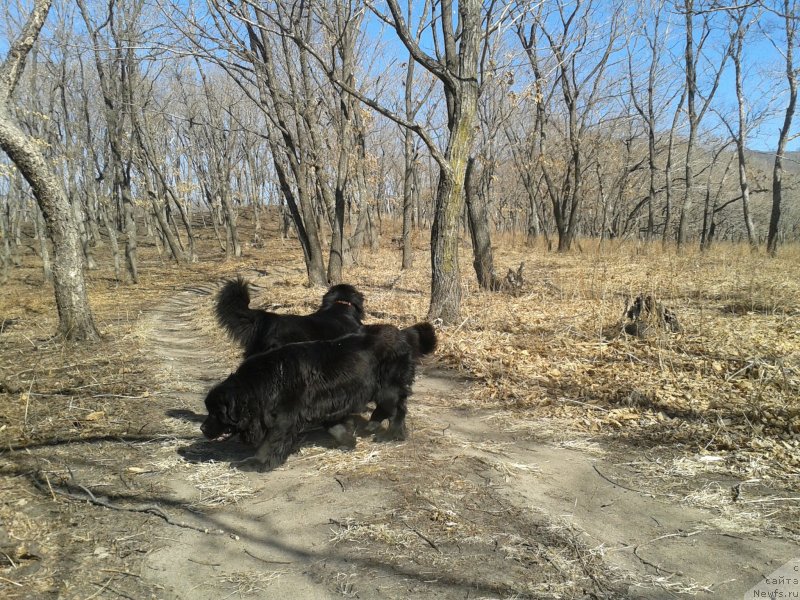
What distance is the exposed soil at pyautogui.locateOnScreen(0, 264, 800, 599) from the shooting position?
262cm

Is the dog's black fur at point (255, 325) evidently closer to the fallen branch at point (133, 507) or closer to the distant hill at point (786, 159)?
the fallen branch at point (133, 507)

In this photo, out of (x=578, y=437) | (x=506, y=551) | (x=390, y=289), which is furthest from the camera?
(x=390, y=289)

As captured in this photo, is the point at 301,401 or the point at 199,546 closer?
the point at 199,546

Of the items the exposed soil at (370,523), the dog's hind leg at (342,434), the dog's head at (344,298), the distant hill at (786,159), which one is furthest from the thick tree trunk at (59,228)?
the distant hill at (786,159)

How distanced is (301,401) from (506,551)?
6.53ft

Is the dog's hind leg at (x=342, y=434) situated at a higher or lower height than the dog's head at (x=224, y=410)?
lower

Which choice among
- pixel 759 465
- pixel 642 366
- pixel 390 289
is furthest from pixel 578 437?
pixel 390 289

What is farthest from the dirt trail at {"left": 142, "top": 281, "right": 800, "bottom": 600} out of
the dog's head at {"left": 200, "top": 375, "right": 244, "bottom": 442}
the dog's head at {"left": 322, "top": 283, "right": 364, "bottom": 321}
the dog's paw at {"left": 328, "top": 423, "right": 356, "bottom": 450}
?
the dog's head at {"left": 322, "top": 283, "right": 364, "bottom": 321}

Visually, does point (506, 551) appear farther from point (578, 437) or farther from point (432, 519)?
point (578, 437)

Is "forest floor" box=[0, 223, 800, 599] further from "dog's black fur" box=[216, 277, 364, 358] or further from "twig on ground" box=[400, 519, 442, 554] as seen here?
"dog's black fur" box=[216, 277, 364, 358]

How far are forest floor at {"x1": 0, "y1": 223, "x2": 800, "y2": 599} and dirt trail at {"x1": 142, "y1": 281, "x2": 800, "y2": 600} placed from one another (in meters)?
0.01

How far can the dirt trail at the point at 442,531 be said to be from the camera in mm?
2621

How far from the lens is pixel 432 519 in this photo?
10.5ft

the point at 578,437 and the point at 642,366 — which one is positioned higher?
the point at 642,366
